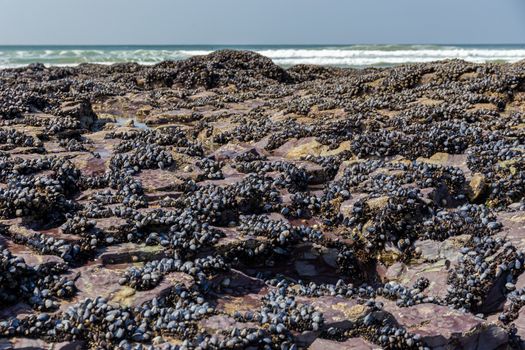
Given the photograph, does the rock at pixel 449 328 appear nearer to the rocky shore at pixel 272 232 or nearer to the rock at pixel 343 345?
the rocky shore at pixel 272 232

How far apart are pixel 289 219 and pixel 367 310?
8.04 ft

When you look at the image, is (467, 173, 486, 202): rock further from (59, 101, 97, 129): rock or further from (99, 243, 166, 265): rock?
(59, 101, 97, 129): rock

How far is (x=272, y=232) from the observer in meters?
6.62

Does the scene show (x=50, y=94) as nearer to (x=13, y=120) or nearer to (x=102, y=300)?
(x=13, y=120)

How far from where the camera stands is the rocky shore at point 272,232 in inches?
194

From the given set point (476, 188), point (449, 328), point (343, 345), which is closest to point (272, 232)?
point (343, 345)

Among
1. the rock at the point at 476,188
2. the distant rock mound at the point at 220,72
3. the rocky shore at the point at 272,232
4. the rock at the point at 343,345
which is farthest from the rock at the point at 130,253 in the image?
the distant rock mound at the point at 220,72

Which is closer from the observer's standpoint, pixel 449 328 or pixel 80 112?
pixel 449 328

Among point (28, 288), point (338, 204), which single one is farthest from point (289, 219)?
point (28, 288)

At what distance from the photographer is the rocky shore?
4.92 meters

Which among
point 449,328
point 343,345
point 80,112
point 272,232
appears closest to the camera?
point 343,345

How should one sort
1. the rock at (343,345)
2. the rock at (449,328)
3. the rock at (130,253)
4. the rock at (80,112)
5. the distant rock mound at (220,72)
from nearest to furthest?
the rock at (343,345) < the rock at (449,328) < the rock at (130,253) < the rock at (80,112) < the distant rock mound at (220,72)

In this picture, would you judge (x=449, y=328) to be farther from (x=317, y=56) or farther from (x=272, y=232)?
(x=317, y=56)

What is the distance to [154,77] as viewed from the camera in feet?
67.4
